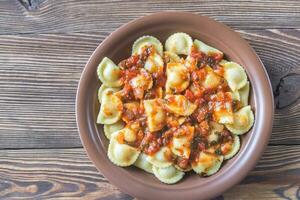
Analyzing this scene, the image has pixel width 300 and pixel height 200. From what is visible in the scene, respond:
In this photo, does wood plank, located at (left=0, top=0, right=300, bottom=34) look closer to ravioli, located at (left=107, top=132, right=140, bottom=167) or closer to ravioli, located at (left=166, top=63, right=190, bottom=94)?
ravioli, located at (left=166, top=63, right=190, bottom=94)

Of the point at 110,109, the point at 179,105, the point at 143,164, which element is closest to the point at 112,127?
the point at 110,109

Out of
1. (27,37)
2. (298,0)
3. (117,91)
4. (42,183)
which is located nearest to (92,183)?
(42,183)

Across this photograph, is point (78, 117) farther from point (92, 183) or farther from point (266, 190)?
point (266, 190)

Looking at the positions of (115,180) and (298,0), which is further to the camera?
(298,0)

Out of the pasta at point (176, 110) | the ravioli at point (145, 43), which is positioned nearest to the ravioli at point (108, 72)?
the pasta at point (176, 110)

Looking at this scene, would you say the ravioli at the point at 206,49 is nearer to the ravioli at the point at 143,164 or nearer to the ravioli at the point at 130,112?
the ravioli at the point at 130,112

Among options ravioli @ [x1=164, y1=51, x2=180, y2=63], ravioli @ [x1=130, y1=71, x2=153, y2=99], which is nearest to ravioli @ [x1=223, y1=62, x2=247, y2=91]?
ravioli @ [x1=164, y1=51, x2=180, y2=63]
